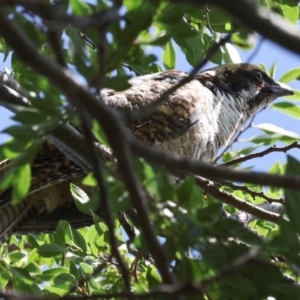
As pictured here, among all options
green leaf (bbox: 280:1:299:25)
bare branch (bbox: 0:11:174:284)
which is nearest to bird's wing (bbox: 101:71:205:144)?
green leaf (bbox: 280:1:299:25)

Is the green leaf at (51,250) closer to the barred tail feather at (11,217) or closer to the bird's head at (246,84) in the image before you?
the barred tail feather at (11,217)

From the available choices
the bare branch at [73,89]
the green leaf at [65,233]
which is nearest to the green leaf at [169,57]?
the green leaf at [65,233]

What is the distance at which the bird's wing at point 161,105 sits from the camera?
3568 mm

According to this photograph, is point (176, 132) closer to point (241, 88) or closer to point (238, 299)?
point (241, 88)

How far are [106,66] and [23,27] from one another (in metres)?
0.22

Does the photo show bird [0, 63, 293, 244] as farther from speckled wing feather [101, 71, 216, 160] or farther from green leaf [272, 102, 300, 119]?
green leaf [272, 102, 300, 119]

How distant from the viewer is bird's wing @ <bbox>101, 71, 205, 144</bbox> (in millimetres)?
3568

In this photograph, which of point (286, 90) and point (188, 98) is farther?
point (286, 90)

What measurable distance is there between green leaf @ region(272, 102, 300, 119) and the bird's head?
806 millimetres

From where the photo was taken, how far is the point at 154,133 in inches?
143

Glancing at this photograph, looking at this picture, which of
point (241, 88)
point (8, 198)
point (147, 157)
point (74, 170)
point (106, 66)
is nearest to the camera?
point (147, 157)

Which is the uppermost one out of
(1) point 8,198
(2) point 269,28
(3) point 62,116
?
(2) point 269,28

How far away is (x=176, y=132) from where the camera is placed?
12.3ft

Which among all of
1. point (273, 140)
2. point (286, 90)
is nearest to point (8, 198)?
point (273, 140)
